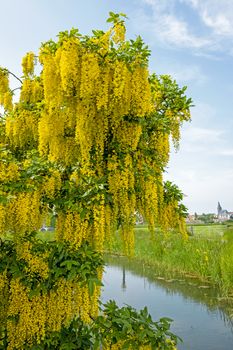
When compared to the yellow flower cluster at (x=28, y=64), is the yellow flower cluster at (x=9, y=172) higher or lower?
lower

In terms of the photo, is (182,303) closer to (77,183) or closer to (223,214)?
(77,183)

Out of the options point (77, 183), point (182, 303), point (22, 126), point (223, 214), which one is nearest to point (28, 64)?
point (22, 126)

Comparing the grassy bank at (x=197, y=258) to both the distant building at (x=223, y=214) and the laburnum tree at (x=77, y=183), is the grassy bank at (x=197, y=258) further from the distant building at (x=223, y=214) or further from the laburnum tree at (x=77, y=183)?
the distant building at (x=223, y=214)

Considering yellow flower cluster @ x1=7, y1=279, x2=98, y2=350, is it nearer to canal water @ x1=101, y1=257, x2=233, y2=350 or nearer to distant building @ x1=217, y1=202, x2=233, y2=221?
canal water @ x1=101, y1=257, x2=233, y2=350

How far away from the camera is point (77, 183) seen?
502 cm

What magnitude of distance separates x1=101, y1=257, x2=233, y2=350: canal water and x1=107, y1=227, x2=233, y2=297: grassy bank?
0.57m

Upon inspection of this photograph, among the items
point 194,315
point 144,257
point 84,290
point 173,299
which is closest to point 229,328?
point 194,315

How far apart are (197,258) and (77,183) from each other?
13.3m

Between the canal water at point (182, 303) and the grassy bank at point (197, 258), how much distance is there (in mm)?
569

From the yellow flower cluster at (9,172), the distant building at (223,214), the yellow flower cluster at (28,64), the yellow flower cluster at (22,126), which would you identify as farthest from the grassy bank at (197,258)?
the distant building at (223,214)

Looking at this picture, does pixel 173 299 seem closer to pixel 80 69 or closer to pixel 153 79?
pixel 153 79

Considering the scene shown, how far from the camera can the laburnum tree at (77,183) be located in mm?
4734

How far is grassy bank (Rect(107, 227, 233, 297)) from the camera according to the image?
1391cm

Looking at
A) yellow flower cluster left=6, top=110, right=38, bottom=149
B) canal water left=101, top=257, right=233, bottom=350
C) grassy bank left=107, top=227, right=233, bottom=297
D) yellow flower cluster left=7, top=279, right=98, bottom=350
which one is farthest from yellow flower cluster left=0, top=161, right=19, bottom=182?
grassy bank left=107, top=227, right=233, bottom=297
